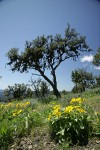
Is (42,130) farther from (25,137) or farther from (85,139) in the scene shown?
(85,139)

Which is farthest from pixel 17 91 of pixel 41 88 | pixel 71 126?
pixel 71 126

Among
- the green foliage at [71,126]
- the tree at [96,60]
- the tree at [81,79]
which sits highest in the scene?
the tree at [81,79]

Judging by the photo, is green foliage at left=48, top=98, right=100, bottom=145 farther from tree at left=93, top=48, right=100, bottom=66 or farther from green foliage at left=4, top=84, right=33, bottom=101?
green foliage at left=4, top=84, right=33, bottom=101

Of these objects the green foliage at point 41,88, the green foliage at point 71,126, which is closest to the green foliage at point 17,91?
the green foliage at point 41,88

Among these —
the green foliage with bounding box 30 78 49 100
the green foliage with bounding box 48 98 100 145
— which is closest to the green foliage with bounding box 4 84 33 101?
the green foliage with bounding box 30 78 49 100

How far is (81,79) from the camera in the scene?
58.6 metres

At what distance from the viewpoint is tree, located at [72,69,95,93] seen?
55812 mm

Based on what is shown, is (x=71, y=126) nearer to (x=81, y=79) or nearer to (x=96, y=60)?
(x=96, y=60)

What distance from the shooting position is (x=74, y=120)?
17.2 ft

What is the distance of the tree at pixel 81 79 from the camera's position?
5581 cm

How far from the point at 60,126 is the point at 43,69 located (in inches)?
937

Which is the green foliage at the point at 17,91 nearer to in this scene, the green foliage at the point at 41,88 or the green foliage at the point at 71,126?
the green foliage at the point at 41,88

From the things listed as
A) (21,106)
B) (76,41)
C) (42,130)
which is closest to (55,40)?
(76,41)

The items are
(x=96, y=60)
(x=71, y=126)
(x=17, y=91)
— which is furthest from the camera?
(x=17, y=91)
